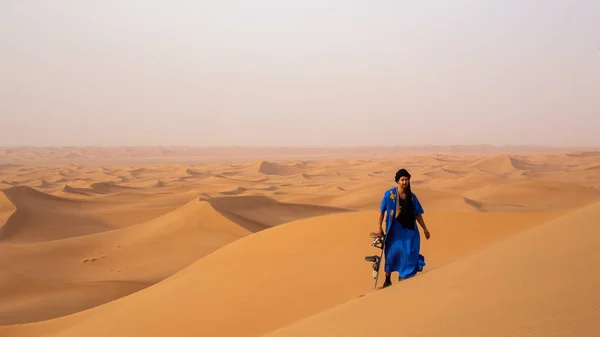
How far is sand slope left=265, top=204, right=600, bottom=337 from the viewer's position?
318 cm

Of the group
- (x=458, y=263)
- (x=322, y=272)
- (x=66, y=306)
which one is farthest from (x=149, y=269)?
(x=458, y=263)

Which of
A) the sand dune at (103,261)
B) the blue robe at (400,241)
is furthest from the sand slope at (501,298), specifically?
the sand dune at (103,261)

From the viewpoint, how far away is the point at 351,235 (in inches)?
386

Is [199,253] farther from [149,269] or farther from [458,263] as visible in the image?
[458,263]

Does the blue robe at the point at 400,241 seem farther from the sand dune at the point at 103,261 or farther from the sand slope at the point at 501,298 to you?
the sand dune at the point at 103,261

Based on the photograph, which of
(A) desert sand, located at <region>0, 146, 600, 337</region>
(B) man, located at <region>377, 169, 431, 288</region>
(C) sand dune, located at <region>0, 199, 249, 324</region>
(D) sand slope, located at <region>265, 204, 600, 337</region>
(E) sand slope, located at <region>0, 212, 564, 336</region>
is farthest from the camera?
(C) sand dune, located at <region>0, 199, 249, 324</region>

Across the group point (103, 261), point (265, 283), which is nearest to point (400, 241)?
point (265, 283)

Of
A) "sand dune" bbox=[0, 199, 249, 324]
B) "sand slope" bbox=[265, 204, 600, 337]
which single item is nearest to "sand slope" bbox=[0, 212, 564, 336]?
"sand slope" bbox=[265, 204, 600, 337]

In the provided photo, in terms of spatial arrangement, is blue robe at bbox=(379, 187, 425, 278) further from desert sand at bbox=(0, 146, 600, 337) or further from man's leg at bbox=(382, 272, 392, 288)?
desert sand at bbox=(0, 146, 600, 337)

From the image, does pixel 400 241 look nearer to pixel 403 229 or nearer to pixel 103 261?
pixel 403 229

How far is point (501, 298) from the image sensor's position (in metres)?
3.69

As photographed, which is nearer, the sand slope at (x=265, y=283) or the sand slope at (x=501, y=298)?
the sand slope at (x=501, y=298)

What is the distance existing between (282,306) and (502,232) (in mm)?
5252

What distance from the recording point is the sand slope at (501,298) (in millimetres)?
3178
